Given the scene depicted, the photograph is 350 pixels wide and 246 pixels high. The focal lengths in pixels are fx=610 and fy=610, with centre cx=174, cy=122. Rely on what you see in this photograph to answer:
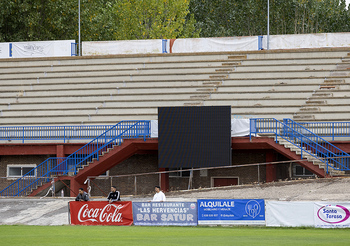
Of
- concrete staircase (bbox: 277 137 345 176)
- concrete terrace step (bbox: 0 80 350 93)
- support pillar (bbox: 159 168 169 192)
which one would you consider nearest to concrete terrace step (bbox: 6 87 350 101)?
concrete terrace step (bbox: 0 80 350 93)

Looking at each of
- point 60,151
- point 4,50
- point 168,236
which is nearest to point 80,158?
point 60,151

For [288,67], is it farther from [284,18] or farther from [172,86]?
[284,18]

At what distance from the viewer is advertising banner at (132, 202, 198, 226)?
2244cm

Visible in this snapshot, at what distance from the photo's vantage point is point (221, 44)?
39438 millimetres

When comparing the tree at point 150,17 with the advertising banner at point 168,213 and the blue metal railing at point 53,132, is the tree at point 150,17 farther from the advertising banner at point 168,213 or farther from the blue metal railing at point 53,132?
the advertising banner at point 168,213

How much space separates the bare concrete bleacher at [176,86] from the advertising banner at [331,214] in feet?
37.7

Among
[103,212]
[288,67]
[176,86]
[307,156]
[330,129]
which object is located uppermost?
[288,67]

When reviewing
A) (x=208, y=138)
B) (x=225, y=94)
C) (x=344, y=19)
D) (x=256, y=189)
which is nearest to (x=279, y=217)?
(x=256, y=189)

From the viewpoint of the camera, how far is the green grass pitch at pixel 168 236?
17.6 metres

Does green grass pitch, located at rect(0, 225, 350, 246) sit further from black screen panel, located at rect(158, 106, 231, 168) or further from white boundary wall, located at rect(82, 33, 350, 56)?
white boundary wall, located at rect(82, 33, 350, 56)

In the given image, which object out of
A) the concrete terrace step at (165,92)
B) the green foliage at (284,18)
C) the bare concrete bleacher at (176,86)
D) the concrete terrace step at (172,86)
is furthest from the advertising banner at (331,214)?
the green foliage at (284,18)

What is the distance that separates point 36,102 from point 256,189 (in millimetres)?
15545

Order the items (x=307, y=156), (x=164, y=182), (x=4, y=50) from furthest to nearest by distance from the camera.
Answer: (x=4, y=50), (x=164, y=182), (x=307, y=156)

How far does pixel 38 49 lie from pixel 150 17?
25.3m
